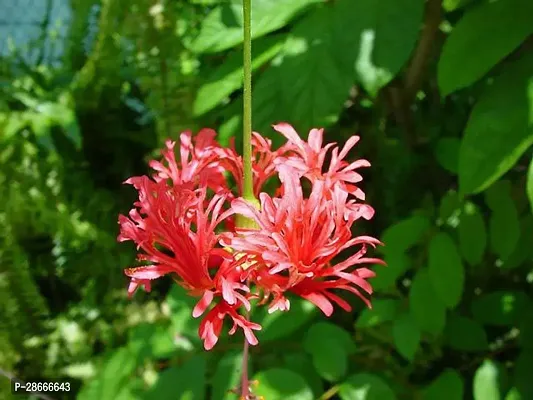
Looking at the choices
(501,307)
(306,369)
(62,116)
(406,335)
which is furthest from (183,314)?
(62,116)

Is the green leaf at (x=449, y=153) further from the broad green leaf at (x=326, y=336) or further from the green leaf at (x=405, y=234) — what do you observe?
the broad green leaf at (x=326, y=336)

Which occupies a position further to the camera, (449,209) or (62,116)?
(62,116)

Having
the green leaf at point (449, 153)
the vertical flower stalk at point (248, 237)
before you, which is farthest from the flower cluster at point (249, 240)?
the green leaf at point (449, 153)

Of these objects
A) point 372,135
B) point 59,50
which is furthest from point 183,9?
point 59,50

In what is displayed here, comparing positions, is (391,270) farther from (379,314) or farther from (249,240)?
(249,240)

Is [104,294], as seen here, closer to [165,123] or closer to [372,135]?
[165,123]

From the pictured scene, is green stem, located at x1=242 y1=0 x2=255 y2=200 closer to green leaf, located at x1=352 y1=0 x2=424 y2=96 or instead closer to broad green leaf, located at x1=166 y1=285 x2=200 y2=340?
green leaf, located at x1=352 y1=0 x2=424 y2=96
